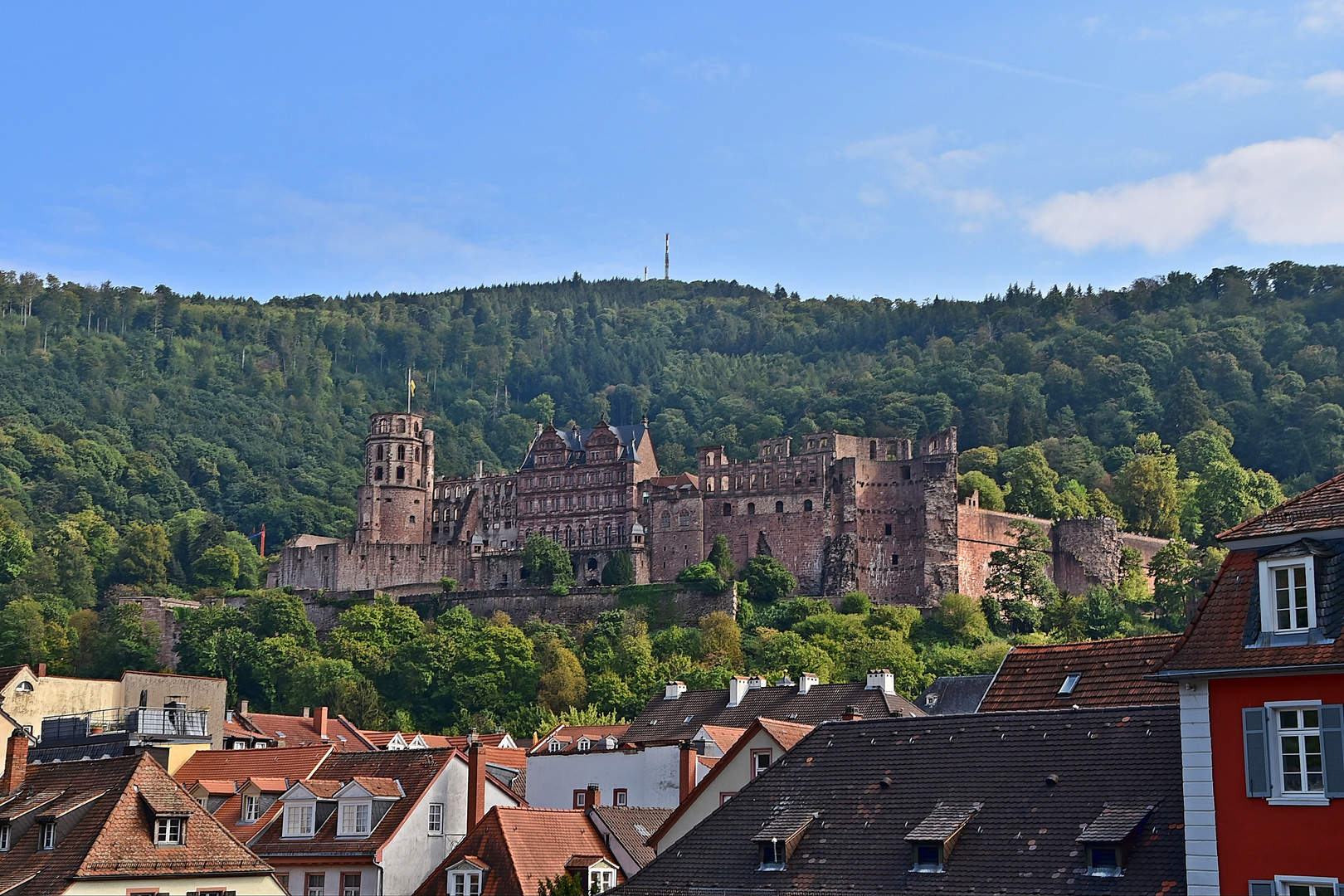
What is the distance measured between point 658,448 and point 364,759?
132083 millimetres

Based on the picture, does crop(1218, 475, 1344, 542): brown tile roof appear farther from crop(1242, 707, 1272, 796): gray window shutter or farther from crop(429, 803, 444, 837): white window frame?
crop(429, 803, 444, 837): white window frame

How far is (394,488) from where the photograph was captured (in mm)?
138375

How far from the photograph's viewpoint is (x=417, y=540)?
451 ft

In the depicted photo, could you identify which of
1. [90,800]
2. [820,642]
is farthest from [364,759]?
[820,642]

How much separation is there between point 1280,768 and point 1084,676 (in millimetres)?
8888

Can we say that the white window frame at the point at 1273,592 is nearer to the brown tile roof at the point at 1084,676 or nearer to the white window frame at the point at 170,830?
the brown tile roof at the point at 1084,676

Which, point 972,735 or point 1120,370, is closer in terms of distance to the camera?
point 972,735

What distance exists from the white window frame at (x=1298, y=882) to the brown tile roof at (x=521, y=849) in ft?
62.7

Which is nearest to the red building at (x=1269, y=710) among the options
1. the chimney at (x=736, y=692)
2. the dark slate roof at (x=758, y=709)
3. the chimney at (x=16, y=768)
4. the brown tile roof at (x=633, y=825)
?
the brown tile roof at (x=633, y=825)

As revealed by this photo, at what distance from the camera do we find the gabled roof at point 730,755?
35250 millimetres

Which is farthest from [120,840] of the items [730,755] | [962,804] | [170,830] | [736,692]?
[736,692]

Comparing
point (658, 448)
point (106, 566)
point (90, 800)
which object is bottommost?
point (90, 800)

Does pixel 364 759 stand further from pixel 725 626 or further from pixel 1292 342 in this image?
pixel 1292 342

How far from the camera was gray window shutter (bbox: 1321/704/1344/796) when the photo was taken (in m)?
22.6
